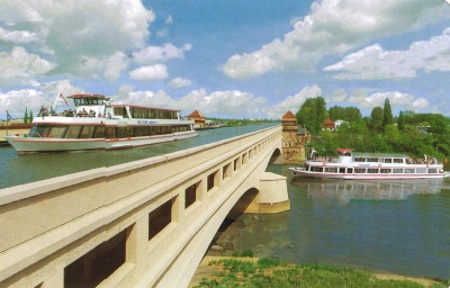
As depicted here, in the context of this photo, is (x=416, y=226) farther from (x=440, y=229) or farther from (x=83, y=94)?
(x=83, y=94)

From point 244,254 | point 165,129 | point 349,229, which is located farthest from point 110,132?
point 349,229

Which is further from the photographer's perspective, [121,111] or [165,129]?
[165,129]

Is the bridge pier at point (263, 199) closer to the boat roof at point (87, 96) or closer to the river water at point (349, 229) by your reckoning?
the river water at point (349, 229)

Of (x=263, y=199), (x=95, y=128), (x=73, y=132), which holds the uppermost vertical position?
(x=95, y=128)

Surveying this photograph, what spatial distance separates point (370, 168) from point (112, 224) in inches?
2617

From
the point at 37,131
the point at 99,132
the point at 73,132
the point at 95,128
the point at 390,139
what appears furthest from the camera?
the point at 390,139

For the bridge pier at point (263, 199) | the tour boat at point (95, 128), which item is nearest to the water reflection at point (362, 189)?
the bridge pier at point (263, 199)

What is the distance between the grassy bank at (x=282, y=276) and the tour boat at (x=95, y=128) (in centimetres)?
1083

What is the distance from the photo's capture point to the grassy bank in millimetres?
21031

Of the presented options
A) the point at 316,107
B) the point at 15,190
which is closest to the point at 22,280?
the point at 15,190

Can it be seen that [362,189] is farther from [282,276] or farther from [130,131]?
[130,131]

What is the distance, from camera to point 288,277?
22031 mm

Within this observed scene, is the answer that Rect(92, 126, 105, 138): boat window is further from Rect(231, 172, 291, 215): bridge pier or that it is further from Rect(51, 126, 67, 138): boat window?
Rect(231, 172, 291, 215): bridge pier

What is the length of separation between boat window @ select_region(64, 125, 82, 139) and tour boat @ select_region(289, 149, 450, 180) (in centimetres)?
5449
